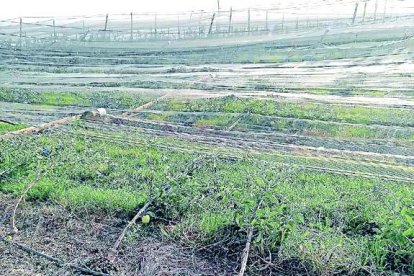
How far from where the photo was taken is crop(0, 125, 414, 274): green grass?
4266mm

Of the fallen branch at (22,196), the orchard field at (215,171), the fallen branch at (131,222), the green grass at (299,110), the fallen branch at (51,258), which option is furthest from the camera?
the green grass at (299,110)

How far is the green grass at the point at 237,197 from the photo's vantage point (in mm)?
4266

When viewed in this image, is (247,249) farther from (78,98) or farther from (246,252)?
(78,98)

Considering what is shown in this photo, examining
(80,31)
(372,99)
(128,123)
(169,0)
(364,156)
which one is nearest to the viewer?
(364,156)

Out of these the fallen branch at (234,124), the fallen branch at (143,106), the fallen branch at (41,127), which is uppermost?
the fallen branch at (143,106)

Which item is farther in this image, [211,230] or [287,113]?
[287,113]

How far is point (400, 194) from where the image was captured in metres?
5.15

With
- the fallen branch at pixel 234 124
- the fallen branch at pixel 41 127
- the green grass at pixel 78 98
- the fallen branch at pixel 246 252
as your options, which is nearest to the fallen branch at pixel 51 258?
the fallen branch at pixel 246 252

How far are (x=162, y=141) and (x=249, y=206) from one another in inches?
134

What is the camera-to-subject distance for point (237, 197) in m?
5.07

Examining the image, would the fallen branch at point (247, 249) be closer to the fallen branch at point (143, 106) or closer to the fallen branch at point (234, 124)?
the fallen branch at point (234, 124)

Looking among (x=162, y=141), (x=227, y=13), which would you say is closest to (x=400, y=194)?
(x=162, y=141)

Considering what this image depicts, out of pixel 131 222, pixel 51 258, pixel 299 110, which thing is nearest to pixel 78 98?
pixel 299 110

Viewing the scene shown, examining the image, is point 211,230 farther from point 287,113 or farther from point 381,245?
point 287,113
